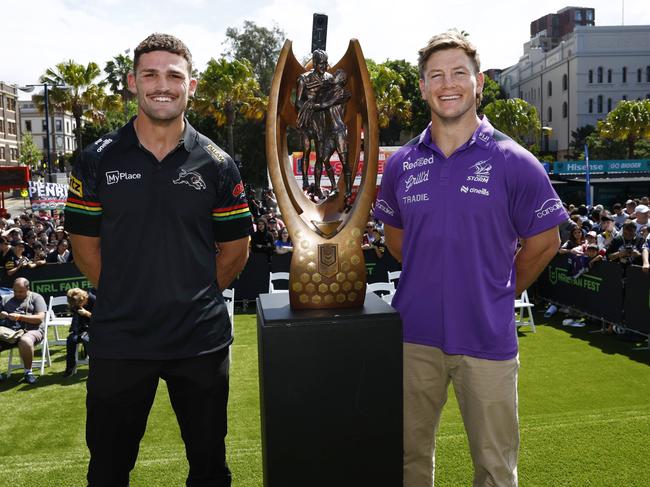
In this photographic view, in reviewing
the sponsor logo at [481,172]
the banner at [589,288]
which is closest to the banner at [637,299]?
the banner at [589,288]

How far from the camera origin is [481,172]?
2.60 m

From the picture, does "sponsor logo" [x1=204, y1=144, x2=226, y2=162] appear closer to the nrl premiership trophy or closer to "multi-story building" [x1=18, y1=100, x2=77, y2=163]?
the nrl premiership trophy

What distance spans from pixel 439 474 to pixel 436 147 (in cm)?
246

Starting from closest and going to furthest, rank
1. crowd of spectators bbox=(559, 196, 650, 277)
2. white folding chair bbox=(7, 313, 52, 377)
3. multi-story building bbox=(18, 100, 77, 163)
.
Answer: white folding chair bbox=(7, 313, 52, 377) < crowd of spectators bbox=(559, 196, 650, 277) < multi-story building bbox=(18, 100, 77, 163)

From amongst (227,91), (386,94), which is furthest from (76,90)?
(386,94)

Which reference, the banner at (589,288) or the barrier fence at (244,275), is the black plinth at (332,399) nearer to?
the banner at (589,288)

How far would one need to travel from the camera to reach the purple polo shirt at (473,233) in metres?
2.58

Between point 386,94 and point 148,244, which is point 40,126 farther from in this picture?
point 148,244

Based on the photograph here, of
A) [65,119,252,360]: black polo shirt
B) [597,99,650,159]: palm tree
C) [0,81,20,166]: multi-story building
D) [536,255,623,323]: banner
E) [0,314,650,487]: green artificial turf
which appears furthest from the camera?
[0,81,20,166]: multi-story building

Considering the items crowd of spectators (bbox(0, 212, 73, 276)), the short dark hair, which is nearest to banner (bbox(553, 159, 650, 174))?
crowd of spectators (bbox(0, 212, 73, 276))

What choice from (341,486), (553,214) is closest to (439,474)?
(341,486)

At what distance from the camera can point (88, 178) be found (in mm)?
2521

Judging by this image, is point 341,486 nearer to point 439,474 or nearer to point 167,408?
point 439,474

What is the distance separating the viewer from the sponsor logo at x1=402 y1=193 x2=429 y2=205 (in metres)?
2.66
